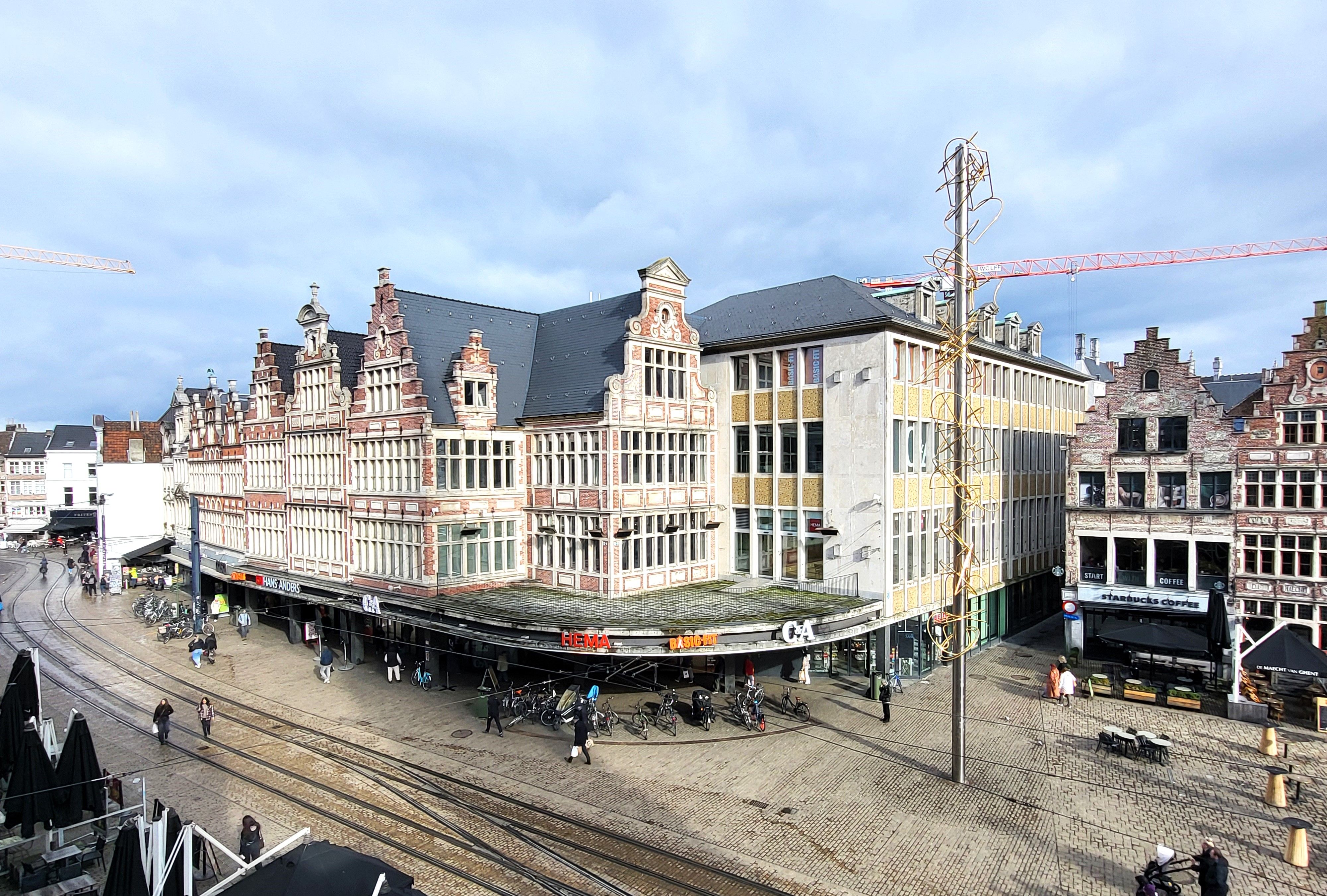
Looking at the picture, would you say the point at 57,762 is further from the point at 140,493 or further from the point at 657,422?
the point at 140,493

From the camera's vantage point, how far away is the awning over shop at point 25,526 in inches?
3664

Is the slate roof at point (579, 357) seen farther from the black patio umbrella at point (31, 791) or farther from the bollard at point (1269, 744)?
the bollard at point (1269, 744)

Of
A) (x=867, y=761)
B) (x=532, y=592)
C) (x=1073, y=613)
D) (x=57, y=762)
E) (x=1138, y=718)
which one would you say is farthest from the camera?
(x=1073, y=613)

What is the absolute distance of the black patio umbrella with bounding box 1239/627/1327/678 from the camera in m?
22.8

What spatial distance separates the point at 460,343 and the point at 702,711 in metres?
18.7

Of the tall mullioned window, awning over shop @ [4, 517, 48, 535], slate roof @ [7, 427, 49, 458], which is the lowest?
awning over shop @ [4, 517, 48, 535]

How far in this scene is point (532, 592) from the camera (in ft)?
94.7

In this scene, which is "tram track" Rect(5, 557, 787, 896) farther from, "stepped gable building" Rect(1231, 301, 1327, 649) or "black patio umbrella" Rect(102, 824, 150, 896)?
"stepped gable building" Rect(1231, 301, 1327, 649)

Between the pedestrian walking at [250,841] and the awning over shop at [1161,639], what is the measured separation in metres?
27.2

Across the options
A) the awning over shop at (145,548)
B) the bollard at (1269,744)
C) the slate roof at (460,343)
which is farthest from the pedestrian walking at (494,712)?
the awning over shop at (145,548)

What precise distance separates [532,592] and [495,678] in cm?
349

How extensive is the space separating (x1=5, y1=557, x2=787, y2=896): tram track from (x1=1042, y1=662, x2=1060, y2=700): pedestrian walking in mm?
17088

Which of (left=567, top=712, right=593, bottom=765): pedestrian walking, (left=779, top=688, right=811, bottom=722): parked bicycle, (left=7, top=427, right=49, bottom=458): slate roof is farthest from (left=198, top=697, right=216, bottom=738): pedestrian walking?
(left=7, top=427, right=49, bottom=458): slate roof

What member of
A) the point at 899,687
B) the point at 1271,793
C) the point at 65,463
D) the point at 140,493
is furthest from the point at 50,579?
the point at 1271,793
